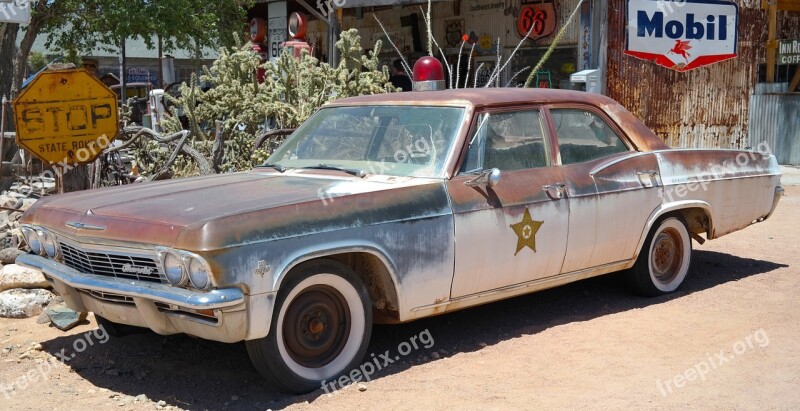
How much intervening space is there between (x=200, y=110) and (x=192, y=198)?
222 inches

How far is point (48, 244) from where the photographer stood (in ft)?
16.1

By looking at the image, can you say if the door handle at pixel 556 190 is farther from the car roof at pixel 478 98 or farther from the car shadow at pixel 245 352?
the car shadow at pixel 245 352

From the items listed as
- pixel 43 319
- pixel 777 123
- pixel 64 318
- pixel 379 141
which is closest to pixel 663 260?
pixel 379 141

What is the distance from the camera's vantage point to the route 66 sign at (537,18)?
13688mm

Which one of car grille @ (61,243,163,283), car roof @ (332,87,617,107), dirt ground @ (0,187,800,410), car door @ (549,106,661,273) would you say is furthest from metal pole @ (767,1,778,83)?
car grille @ (61,243,163,283)

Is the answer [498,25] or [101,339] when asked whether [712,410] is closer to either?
[101,339]

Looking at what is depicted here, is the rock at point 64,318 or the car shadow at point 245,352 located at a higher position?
the rock at point 64,318

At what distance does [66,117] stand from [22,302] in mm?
1554

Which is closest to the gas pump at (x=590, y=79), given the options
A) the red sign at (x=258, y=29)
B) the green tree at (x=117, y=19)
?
the green tree at (x=117, y=19)

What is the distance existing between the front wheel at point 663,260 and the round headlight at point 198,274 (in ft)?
11.0

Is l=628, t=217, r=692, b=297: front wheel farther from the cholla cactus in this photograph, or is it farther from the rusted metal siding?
the rusted metal siding

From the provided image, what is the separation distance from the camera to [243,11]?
1836 cm

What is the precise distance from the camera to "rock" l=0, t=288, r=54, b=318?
19.6 feet

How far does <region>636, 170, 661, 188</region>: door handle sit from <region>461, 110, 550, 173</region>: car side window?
0.81 metres
